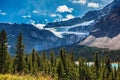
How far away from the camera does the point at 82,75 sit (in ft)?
495

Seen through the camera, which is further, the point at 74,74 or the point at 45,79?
the point at 74,74

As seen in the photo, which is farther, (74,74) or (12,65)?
(74,74)

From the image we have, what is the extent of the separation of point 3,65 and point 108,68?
247 feet

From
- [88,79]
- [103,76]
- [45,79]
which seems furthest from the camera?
[88,79]

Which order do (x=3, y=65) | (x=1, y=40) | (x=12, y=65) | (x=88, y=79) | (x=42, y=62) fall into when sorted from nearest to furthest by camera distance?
1. (x=1, y=40)
2. (x=3, y=65)
3. (x=12, y=65)
4. (x=88, y=79)
5. (x=42, y=62)

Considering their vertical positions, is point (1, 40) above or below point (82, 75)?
above

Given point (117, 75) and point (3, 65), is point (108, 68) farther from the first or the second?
point (3, 65)

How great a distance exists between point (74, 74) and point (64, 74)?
93.3 ft

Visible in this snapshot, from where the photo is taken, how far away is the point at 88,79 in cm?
15325

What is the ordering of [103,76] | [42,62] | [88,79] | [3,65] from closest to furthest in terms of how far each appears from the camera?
[3,65]
[103,76]
[88,79]
[42,62]

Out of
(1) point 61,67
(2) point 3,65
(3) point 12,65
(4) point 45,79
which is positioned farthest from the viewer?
(3) point 12,65

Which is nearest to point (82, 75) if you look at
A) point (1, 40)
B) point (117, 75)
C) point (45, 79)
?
point (117, 75)

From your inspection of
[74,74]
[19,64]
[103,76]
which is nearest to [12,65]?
[19,64]

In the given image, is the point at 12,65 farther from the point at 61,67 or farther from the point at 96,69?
the point at 96,69
